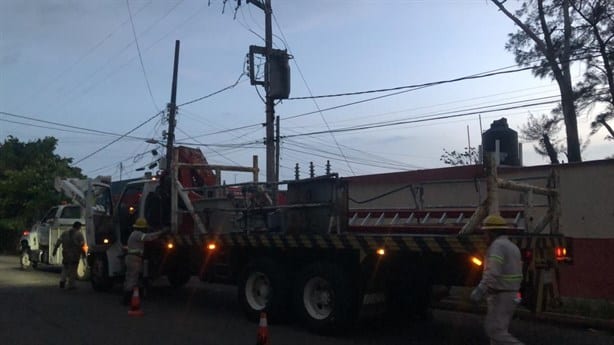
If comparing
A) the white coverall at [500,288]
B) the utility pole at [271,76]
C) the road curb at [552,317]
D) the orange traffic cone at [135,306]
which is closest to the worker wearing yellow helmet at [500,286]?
the white coverall at [500,288]

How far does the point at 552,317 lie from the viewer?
1069 centimetres

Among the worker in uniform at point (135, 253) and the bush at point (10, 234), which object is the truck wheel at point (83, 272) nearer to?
the worker in uniform at point (135, 253)

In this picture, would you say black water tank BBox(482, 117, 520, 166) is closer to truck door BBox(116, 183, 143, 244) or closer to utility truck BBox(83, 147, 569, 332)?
utility truck BBox(83, 147, 569, 332)

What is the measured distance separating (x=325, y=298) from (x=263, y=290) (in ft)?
4.75

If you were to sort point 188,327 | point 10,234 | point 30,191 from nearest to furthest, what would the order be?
point 188,327 → point 30,191 → point 10,234

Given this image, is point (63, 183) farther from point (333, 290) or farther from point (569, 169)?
point (569, 169)

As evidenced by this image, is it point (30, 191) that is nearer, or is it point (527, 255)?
point (527, 255)

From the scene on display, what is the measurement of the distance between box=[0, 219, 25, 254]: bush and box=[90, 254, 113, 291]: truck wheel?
64.7 feet

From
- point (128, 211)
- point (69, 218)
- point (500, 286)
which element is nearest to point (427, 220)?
point (500, 286)

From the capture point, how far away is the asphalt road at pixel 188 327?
8898 millimetres

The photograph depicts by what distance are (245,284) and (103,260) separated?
15.9ft

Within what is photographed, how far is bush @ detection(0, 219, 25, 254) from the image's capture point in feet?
105

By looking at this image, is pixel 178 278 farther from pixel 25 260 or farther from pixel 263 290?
pixel 25 260

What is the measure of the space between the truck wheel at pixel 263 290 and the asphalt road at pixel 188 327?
0.23 meters
